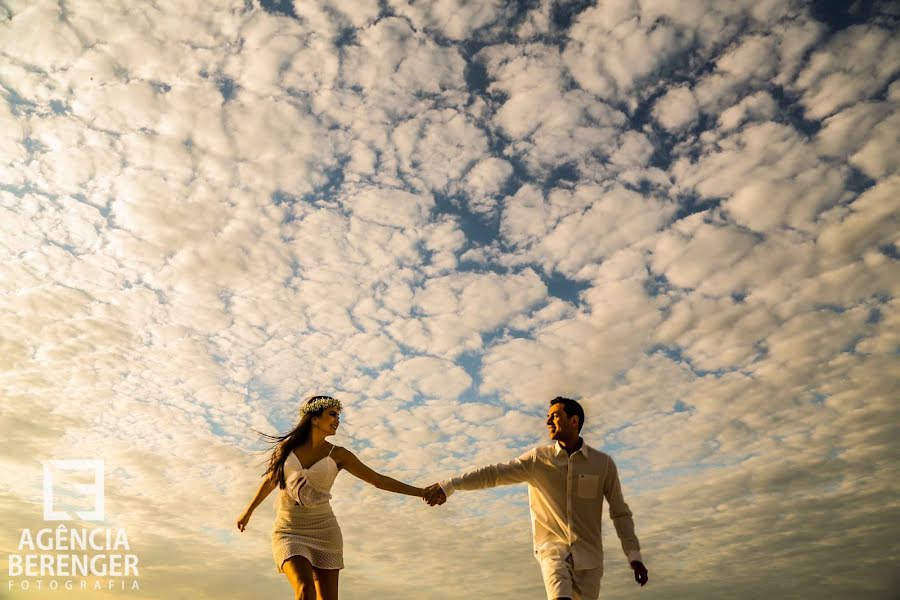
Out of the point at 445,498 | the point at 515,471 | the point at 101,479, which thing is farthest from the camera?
the point at 101,479

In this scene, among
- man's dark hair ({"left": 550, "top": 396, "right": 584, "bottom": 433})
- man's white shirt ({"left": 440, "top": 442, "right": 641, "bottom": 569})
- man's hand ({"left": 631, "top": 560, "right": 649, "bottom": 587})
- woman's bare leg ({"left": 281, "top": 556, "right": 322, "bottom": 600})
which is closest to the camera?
man's hand ({"left": 631, "top": 560, "right": 649, "bottom": 587})

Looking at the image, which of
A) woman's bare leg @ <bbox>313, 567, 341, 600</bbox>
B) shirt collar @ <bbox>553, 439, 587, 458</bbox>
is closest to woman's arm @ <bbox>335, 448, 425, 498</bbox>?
woman's bare leg @ <bbox>313, 567, 341, 600</bbox>

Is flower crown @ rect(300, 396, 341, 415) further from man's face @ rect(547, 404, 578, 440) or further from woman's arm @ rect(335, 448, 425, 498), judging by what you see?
man's face @ rect(547, 404, 578, 440)

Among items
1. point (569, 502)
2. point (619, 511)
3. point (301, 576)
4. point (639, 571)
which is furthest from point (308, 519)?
point (639, 571)

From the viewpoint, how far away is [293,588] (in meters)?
7.59

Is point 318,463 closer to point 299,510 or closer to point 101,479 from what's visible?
point 299,510

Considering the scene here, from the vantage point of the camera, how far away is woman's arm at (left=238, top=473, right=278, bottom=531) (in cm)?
847

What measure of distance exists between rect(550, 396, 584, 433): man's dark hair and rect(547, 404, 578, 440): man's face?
0.17ft

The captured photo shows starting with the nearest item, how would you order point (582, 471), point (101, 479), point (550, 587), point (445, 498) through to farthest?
point (550, 587)
point (582, 471)
point (445, 498)
point (101, 479)

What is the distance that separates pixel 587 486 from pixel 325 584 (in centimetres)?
381

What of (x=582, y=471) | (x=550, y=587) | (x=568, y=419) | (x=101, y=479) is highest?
(x=101, y=479)

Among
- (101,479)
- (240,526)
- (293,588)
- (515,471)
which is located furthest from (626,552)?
(101,479)

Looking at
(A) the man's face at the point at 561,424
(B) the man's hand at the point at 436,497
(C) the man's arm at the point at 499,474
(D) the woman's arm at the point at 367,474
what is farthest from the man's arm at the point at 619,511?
(D) the woman's arm at the point at 367,474

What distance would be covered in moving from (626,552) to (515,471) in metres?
1.67
